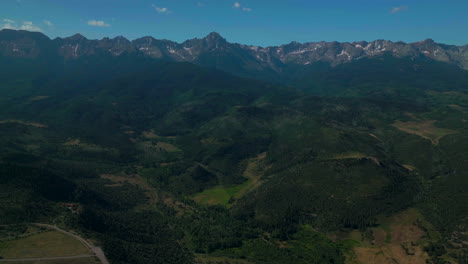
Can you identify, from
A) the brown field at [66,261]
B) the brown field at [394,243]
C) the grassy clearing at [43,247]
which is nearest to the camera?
the brown field at [66,261]

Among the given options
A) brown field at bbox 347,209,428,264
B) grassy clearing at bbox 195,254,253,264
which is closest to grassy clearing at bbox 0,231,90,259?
grassy clearing at bbox 195,254,253,264

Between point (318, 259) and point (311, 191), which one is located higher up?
point (311, 191)

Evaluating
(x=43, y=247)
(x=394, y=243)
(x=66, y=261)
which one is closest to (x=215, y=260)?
(x=66, y=261)

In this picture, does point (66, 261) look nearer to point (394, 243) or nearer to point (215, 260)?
point (215, 260)

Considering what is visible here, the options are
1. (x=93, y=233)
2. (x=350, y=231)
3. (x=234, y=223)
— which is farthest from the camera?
(x=234, y=223)

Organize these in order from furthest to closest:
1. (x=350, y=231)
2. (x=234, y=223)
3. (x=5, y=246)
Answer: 1. (x=234, y=223)
2. (x=350, y=231)
3. (x=5, y=246)

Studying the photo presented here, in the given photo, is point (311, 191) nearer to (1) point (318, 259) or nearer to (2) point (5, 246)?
(1) point (318, 259)

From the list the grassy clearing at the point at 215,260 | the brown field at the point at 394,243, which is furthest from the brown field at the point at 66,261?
the brown field at the point at 394,243

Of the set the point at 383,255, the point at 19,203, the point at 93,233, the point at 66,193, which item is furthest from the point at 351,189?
the point at 19,203

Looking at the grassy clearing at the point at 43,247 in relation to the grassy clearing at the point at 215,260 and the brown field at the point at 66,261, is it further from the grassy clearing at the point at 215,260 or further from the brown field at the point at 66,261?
the grassy clearing at the point at 215,260
